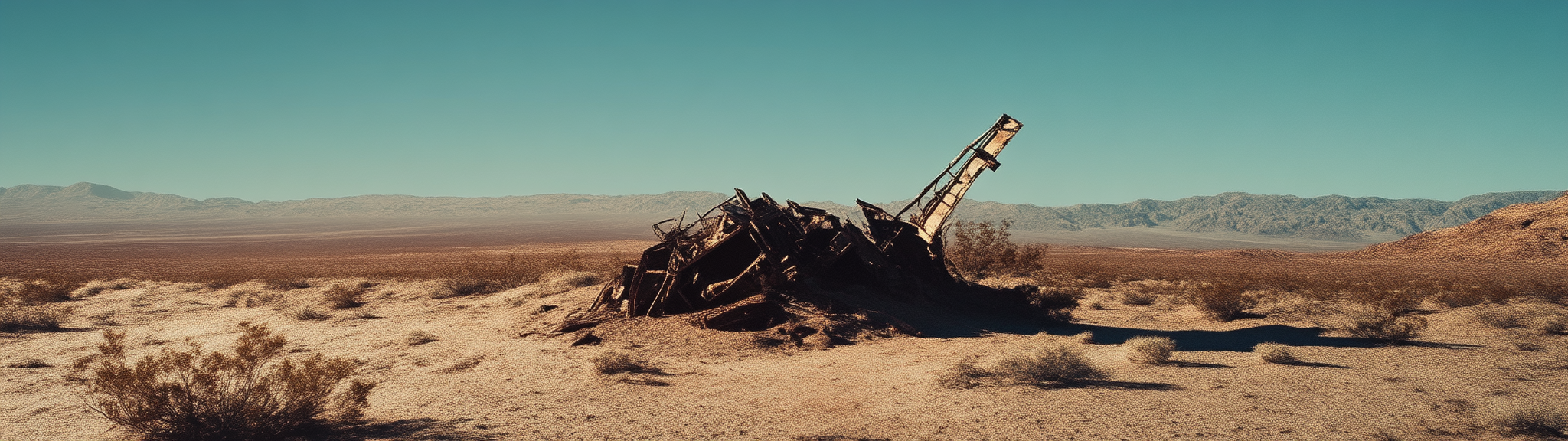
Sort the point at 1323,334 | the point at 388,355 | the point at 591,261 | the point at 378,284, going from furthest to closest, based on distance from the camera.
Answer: the point at 591,261
the point at 378,284
the point at 1323,334
the point at 388,355

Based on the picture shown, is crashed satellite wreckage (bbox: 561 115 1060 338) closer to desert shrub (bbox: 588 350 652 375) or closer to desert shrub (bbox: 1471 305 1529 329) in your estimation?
desert shrub (bbox: 588 350 652 375)

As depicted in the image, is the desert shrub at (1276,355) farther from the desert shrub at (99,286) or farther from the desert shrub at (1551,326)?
the desert shrub at (99,286)

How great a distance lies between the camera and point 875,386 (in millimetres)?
10812

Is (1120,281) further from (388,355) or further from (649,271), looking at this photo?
(388,355)

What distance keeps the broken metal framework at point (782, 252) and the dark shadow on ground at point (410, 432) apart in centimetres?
790

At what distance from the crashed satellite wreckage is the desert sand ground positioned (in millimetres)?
913

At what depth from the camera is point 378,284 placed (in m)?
29.2

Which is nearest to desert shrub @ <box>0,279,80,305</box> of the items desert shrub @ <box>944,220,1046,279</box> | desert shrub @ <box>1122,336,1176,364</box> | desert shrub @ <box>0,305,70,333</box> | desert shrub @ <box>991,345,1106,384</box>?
desert shrub @ <box>0,305,70,333</box>

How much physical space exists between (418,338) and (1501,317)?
2437 centimetres

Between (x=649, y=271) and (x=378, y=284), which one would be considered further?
(x=378, y=284)

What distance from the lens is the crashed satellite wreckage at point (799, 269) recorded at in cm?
1576

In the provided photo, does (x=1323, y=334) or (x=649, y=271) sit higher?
(x=649, y=271)

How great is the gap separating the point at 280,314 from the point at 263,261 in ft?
129

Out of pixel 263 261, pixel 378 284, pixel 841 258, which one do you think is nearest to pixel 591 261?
pixel 378 284
